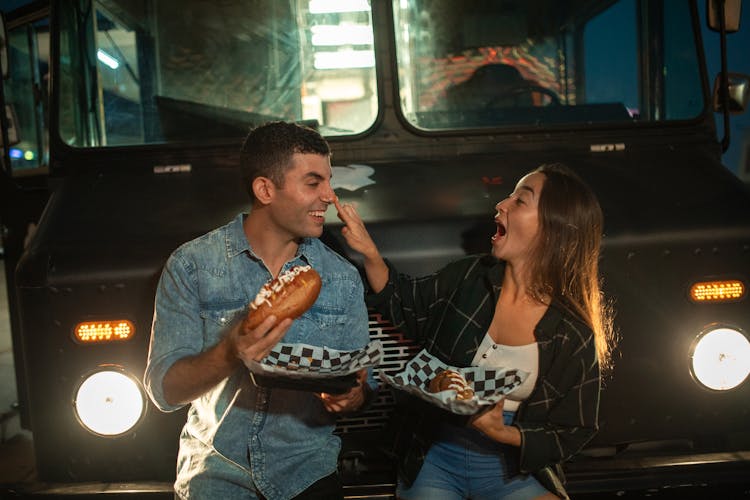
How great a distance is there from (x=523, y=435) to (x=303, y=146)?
1.10m

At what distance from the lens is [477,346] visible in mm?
2424

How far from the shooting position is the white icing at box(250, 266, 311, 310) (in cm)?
189

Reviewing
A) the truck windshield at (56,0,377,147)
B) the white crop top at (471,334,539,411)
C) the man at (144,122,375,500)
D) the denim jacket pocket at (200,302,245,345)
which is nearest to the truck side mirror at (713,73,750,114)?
the truck windshield at (56,0,377,147)

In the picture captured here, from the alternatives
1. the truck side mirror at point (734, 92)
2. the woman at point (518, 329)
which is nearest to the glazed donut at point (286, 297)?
the woman at point (518, 329)

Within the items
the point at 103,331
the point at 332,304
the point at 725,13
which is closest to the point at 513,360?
the point at 332,304

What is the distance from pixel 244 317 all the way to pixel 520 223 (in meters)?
0.94

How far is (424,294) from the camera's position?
8.25 feet

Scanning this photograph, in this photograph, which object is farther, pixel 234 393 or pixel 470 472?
pixel 470 472

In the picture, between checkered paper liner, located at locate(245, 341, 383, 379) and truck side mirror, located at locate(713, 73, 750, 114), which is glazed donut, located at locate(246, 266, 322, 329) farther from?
truck side mirror, located at locate(713, 73, 750, 114)

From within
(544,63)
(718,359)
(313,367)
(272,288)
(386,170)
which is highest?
(544,63)

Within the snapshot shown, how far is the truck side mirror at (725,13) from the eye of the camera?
3377 millimetres

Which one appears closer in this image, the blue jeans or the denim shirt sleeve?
the denim shirt sleeve

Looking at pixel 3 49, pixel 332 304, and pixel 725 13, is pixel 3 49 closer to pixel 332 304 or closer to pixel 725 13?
pixel 332 304

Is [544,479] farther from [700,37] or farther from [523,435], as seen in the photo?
[700,37]
